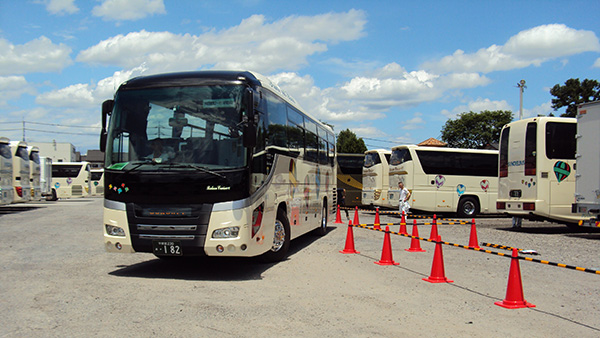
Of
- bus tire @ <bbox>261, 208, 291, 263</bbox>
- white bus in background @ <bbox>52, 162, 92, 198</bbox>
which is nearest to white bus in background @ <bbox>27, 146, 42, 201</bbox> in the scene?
white bus in background @ <bbox>52, 162, 92, 198</bbox>

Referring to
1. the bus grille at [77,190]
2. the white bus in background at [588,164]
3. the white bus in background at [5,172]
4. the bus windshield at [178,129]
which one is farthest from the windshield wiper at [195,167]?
the bus grille at [77,190]

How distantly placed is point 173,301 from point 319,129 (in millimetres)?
8984

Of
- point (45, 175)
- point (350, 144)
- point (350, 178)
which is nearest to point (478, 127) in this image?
point (350, 144)

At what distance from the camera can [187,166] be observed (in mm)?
7883

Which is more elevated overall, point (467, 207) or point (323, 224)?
point (467, 207)

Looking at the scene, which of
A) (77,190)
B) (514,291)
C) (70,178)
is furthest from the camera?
(77,190)

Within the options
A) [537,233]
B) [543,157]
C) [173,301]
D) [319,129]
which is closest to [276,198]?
[173,301]

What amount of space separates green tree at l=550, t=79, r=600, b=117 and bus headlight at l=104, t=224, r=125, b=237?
49829mm

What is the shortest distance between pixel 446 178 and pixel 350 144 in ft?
178

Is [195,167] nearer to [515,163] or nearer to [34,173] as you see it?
[515,163]

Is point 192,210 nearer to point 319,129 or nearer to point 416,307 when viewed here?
point 416,307

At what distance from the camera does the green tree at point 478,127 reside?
207 feet

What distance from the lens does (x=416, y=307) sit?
6461 millimetres

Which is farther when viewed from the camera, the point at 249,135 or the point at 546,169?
the point at 546,169
